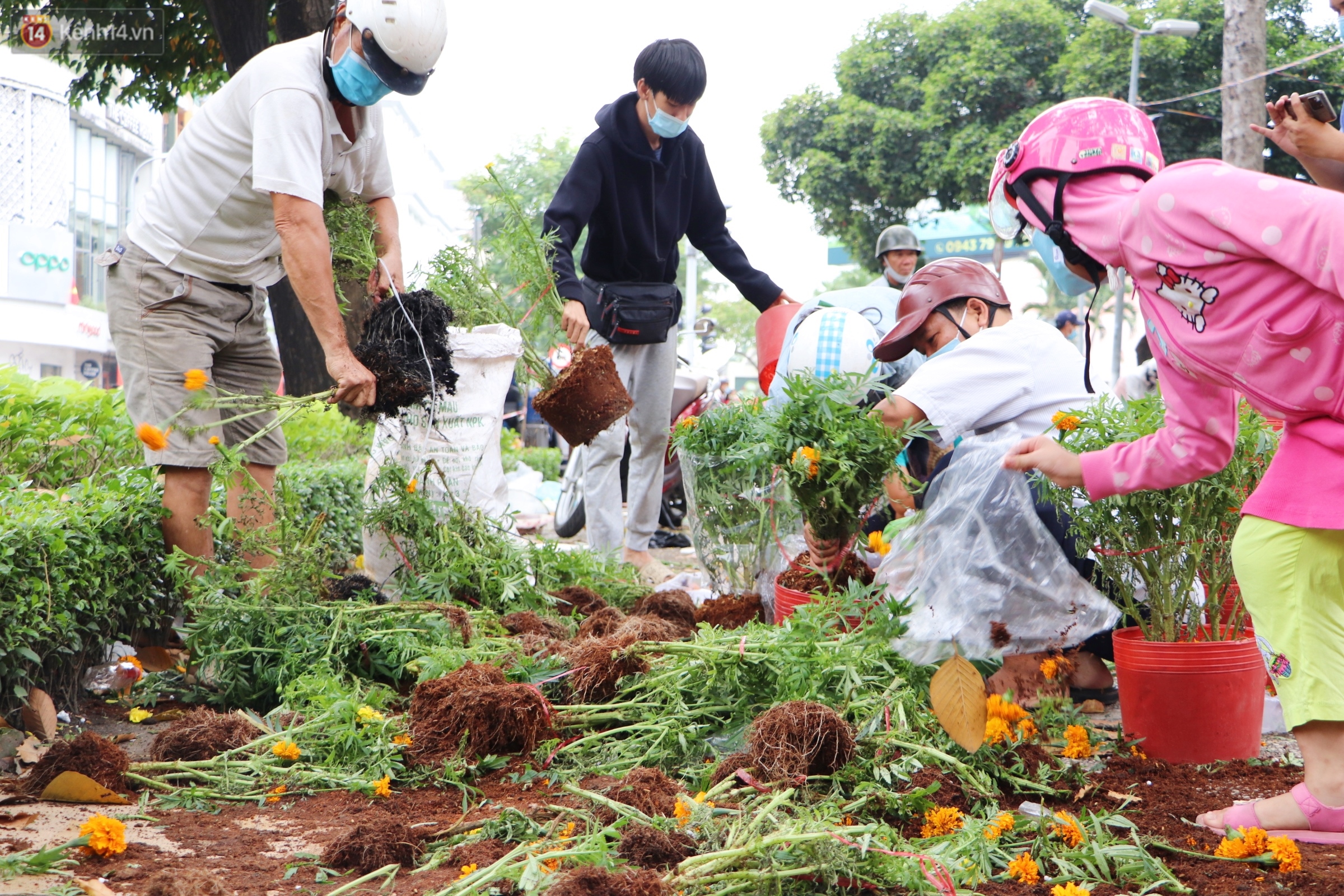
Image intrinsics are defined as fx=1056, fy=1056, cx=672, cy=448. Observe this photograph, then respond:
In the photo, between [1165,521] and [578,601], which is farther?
[578,601]

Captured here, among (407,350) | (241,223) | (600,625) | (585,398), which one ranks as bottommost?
(600,625)

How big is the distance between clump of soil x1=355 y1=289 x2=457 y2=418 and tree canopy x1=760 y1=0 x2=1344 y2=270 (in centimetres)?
1878

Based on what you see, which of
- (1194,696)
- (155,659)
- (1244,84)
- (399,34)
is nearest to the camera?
(1194,696)

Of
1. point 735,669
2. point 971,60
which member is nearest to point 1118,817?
point 735,669

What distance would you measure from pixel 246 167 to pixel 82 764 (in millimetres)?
1917

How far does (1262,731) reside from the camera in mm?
3141

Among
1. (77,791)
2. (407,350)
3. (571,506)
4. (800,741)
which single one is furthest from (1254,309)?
(571,506)

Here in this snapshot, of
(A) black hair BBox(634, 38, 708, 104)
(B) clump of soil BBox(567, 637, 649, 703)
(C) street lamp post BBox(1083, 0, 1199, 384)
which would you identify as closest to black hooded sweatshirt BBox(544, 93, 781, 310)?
(A) black hair BBox(634, 38, 708, 104)

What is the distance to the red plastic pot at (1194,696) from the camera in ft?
8.53

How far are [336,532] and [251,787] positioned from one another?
2.67 metres

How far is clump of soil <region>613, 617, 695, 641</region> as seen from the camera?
10.1 feet

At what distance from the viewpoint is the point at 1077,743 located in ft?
8.29

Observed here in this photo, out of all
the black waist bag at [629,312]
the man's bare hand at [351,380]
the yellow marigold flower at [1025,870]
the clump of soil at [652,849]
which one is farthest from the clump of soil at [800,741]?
the black waist bag at [629,312]

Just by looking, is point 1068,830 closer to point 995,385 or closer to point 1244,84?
point 995,385
